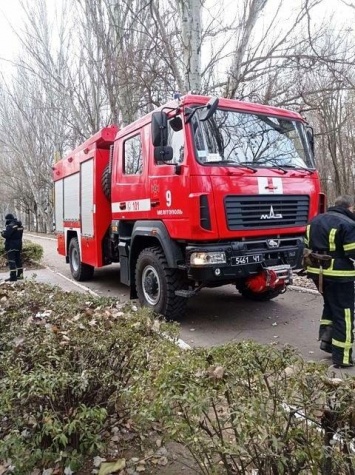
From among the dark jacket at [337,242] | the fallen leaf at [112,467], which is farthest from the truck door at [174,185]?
the fallen leaf at [112,467]

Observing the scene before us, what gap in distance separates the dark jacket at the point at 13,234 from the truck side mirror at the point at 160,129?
7177 mm

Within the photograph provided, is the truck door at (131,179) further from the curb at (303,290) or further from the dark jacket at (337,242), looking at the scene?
the curb at (303,290)

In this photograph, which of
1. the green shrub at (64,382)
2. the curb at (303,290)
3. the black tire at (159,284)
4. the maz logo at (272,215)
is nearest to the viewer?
the green shrub at (64,382)

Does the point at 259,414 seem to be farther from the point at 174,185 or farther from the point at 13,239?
the point at 13,239

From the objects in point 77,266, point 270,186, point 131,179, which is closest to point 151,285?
point 131,179

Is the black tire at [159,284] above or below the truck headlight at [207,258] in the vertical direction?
below

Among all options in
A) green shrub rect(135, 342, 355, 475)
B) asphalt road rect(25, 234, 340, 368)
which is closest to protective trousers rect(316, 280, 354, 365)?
asphalt road rect(25, 234, 340, 368)

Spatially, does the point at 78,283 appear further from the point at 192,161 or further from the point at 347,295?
the point at 347,295

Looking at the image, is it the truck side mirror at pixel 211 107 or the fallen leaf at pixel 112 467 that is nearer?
the fallen leaf at pixel 112 467

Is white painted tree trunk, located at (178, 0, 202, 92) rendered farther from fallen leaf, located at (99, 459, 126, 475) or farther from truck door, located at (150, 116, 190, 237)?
fallen leaf, located at (99, 459, 126, 475)

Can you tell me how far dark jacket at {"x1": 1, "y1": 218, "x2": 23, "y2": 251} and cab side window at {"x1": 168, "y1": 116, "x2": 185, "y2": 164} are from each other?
716cm

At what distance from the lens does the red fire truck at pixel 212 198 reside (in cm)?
479

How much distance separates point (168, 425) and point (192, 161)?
3.51m

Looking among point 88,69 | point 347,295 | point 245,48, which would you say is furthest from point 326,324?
point 88,69
